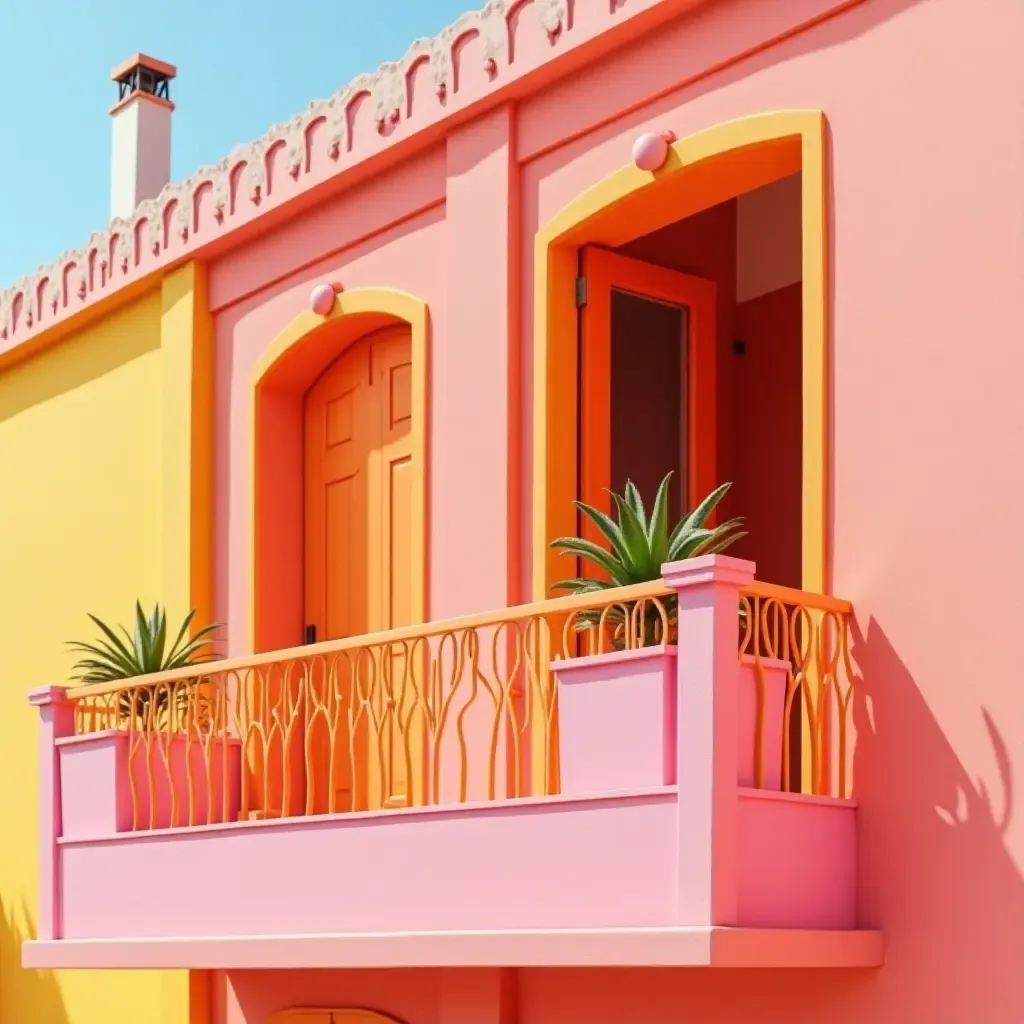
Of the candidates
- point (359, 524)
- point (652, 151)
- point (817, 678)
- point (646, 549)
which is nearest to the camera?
point (817, 678)

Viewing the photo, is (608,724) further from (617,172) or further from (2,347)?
(2,347)

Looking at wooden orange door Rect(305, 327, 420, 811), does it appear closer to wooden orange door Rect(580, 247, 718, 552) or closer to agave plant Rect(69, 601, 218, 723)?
agave plant Rect(69, 601, 218, 723)

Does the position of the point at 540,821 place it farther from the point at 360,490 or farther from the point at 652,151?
the point at 360,490

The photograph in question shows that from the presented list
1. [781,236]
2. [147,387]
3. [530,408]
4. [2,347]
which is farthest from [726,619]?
[2,347]

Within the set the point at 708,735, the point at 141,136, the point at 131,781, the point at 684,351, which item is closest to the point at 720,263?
the point at 684,351

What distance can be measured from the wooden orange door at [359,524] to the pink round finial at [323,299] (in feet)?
0.96

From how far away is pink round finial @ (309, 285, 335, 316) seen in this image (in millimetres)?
9719

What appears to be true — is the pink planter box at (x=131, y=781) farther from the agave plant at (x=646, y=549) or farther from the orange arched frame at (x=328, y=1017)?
the agave plant at (x=646, y=549)

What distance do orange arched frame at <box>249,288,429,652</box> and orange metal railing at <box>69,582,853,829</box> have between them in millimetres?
346

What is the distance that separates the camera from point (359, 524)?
984cm

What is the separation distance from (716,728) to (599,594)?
75 centimetres

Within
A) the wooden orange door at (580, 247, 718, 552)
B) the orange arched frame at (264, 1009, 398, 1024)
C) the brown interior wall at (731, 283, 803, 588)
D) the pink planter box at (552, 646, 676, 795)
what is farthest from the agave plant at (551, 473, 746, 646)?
the orange arched frame at (264, 1009, 398, 1024)

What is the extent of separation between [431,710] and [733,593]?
1.76 metres

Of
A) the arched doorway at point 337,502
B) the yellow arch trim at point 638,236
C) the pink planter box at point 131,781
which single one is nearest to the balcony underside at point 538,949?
the pink planter box at point 131,781
